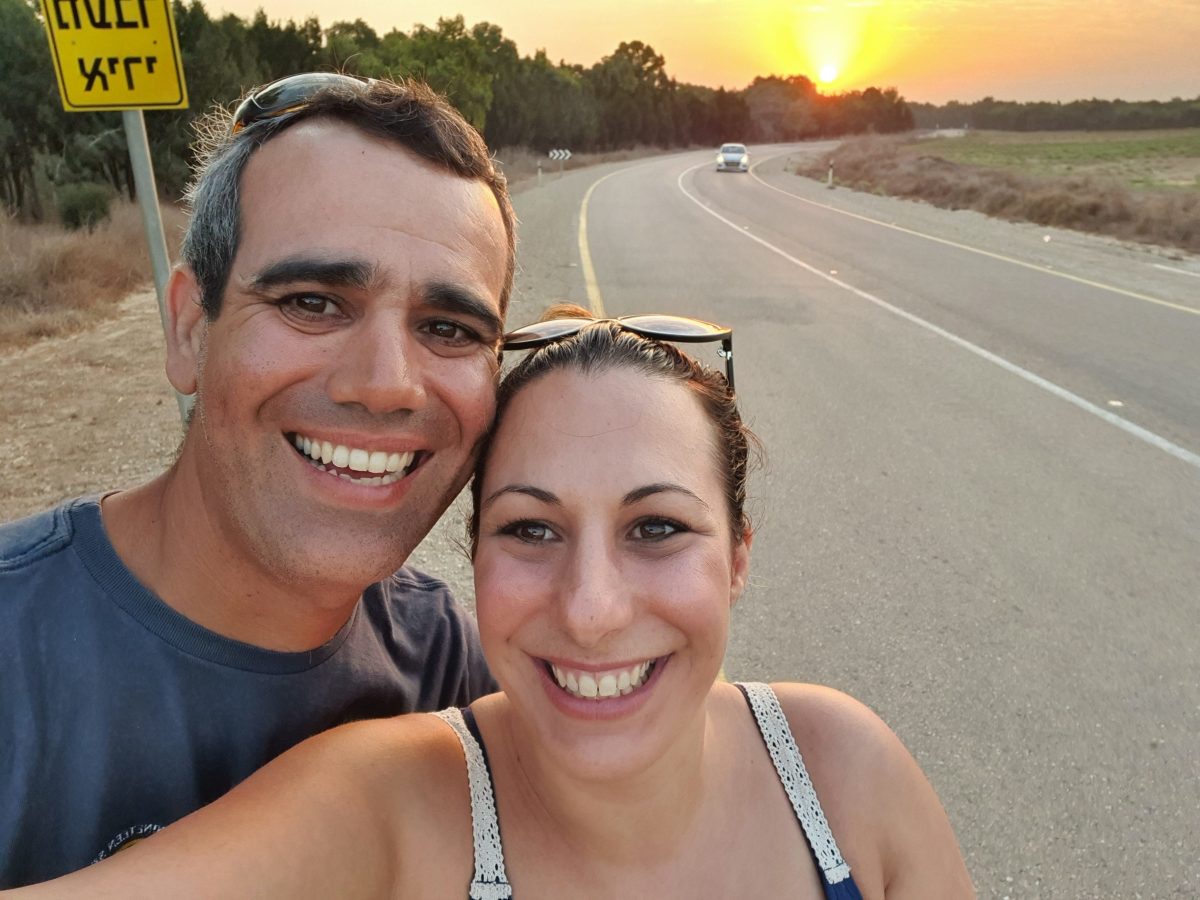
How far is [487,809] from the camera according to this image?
1.56m

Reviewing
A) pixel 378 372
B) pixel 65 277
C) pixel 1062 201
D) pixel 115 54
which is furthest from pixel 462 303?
pixel 1062 201

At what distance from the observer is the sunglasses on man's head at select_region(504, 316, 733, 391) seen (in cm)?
179

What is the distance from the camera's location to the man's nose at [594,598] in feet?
4.85

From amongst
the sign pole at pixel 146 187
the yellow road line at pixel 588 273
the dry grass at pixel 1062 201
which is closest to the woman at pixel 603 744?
the yellow road line at pixel 588 273

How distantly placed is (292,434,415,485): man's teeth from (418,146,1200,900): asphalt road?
85.6 inches

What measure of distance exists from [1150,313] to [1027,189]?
15424 millimetres

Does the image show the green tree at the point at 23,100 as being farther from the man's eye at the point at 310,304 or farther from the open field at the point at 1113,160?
the open field at the point at 1113,160

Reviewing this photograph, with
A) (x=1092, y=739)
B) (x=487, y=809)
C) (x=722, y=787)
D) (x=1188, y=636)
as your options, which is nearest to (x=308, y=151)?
(x=487, y=809)

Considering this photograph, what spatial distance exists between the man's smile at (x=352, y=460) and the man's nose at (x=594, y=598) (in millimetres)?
395

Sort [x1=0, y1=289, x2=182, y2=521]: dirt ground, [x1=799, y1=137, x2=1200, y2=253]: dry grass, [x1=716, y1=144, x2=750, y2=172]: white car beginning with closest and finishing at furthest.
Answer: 1. [x1=0, y1=289, x2=182, y2=521]: dirt ground
2. [x1=799, y1=137, x2=1200, y2=253]: dry grass
3. [x1=716, y1=144, x2=750, y2=172]: white car

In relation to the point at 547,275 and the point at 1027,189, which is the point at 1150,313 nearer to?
the point at 547,275

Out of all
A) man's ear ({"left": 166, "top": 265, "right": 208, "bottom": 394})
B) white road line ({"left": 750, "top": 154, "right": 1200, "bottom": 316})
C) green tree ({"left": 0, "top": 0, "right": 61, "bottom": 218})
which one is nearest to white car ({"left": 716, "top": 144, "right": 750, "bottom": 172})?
white road line ({"left": 750, "top": 154, "right": 1200, "bottom": 316})

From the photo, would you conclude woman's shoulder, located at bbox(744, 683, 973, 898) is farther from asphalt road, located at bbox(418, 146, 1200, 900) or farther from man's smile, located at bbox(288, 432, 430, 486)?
asphalt road, located at bbox(418, 146, 1200, 900)

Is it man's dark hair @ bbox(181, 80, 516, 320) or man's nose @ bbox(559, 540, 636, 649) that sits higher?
man's dark hair @ bbox(181, 80, 516, 320)
